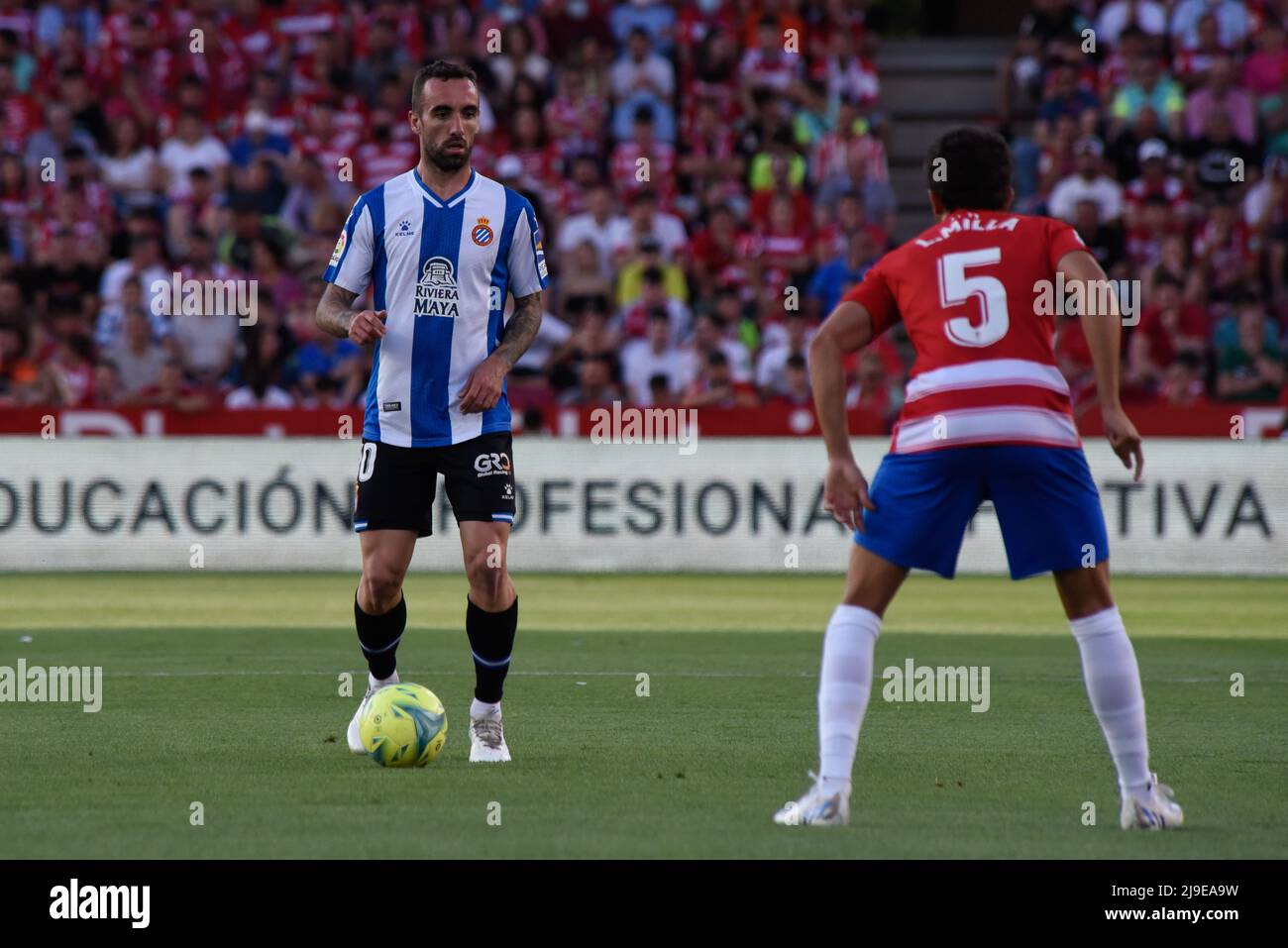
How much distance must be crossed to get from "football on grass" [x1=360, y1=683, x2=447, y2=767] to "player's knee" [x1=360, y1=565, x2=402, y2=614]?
45 cm

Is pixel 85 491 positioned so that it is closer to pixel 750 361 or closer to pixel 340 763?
pixel 750 361

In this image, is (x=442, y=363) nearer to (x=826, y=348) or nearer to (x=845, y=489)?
(x=826, y=348)

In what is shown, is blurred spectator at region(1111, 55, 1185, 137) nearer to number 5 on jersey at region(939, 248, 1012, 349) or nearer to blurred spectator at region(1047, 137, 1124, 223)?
blurred spectator at region(1047, 137, 1124, 223)

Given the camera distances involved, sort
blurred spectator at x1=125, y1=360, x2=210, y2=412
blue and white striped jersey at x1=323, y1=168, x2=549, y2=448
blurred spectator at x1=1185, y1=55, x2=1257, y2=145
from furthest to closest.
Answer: blurred spectator at x1=1185, y1=55, x2=1257, y2=145 < blurred spectator at x1=125, y1=360, x2=210, y2=412 < blue and white striped jersey at x1=323, y1=168, x2=549, y2=448

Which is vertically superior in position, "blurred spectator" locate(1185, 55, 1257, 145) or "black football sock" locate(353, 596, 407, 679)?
"blurred spectator" locate(1185, 55, 1257, 145)

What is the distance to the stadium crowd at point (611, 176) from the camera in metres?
20.2

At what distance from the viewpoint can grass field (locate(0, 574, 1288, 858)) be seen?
6129mm

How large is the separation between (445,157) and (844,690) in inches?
114

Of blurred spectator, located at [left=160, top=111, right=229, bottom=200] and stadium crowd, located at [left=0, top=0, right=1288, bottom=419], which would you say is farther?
blurred spectator, located at [left=160, top=111, right=229, bottom=200]

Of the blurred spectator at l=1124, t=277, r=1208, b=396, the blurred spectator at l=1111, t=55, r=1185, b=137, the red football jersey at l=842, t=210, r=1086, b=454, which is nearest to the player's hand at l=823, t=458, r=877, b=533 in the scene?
the red football jersey at l=842, t=210, r=1086, b=454

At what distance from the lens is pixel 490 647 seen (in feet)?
26.5

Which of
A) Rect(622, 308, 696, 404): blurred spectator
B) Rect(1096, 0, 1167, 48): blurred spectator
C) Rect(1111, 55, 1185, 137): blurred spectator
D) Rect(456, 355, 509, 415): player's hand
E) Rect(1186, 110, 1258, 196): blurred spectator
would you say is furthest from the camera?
Rect(1096, 0, 1167, 48): blurred spectator
